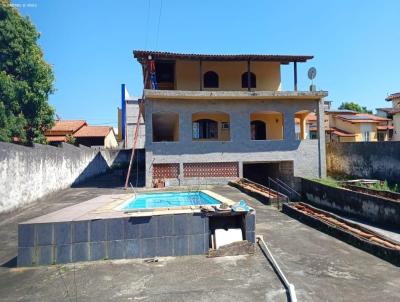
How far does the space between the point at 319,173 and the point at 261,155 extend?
14.2 ft

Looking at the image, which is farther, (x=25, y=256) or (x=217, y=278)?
(x=25, y=256)

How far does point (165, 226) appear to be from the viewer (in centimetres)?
662

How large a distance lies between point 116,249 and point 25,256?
196 centimetres

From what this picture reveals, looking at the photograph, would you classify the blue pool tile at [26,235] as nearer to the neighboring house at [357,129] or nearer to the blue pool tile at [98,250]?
the blue pool tile at [98,250]

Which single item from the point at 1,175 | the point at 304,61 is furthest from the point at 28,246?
the point at 304,61

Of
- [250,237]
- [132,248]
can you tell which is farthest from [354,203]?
[132,248]

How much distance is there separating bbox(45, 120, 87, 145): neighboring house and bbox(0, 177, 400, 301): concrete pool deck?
27.9m

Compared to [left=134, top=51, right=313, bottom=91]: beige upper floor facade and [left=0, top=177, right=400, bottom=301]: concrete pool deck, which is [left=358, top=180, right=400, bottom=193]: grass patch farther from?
[left=0, top=177, right=400, bottom=301]: concrete pool deck

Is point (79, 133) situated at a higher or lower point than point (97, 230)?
higher

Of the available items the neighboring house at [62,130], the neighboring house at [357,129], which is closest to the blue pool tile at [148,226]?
the neighboring house at [62,130]

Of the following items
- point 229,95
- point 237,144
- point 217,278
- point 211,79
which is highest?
point 211,79

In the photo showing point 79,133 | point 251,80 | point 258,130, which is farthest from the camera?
point 79,133

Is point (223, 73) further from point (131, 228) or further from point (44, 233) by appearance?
point (44, 233)

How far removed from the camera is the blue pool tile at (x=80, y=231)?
6309mm
